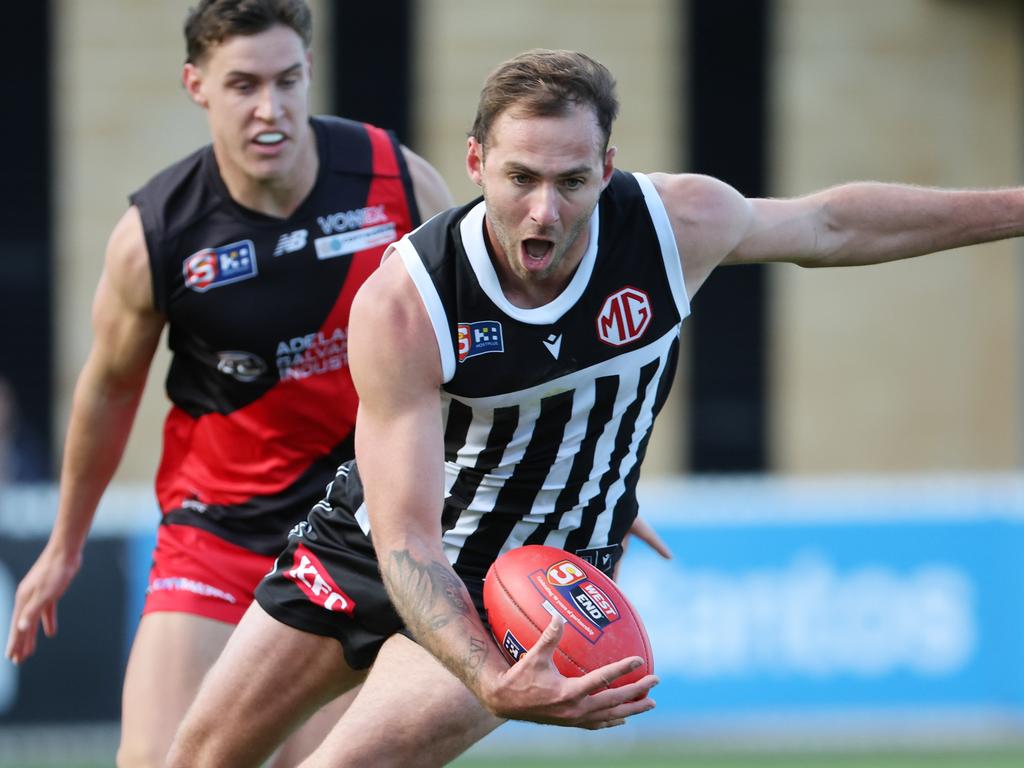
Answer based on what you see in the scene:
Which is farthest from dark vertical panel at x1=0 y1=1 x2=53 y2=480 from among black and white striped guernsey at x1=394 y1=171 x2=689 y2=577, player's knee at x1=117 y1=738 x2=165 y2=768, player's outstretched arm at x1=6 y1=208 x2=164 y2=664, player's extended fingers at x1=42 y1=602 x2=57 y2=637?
black and white striped guernsey at x1=394 y1=171 x2=689 y2=577

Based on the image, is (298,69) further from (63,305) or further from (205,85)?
(63,305)

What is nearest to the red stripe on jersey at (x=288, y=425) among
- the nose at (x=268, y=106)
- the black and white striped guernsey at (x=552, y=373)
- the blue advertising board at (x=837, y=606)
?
the nose at (x=268, y=106)

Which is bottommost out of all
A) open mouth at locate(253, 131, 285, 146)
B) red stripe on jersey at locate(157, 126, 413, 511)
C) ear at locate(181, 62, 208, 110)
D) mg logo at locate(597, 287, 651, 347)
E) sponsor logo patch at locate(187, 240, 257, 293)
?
red stripe on jersey at locate(157, 126, 413, 511)

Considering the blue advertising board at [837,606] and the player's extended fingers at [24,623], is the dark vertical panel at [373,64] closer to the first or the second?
the blue advertising board at [837,606]

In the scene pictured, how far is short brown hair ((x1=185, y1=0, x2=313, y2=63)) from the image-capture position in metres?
5.62

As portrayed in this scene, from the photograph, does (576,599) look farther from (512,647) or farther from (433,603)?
(433,603)

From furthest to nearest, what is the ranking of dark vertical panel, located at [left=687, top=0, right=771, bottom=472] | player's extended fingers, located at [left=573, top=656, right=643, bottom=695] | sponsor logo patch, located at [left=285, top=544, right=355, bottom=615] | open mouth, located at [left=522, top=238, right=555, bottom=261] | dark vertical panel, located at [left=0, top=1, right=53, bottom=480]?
dark vertical panel, located at [left=687, top=0, right=771, bottom=472], dark vertical panel, located at [left=0, top=1, right=53, bottom=480], sponsor logo patch, located at [left=285, top=544, right=355, bottom=615], open mouth, located at [left=522, top=238, right=555, bottom=261], player's extended fingers, located at [left=573, top=656, right=643, bottom=695]

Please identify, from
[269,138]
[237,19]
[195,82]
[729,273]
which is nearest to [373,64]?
[729,273]

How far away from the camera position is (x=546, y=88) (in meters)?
4.43

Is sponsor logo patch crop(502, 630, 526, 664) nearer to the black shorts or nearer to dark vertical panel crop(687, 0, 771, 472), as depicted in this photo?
the black shorts

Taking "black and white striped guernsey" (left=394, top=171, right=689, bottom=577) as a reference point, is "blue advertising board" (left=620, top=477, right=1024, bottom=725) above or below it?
below

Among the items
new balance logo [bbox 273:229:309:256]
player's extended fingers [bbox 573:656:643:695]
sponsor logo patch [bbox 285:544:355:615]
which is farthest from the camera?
new balance logo [bbox 273:229:309:256]

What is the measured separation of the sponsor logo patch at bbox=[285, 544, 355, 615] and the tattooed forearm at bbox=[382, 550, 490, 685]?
0.52 meters

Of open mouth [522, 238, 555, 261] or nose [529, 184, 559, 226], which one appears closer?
nose [529, 184, 559, 226]
